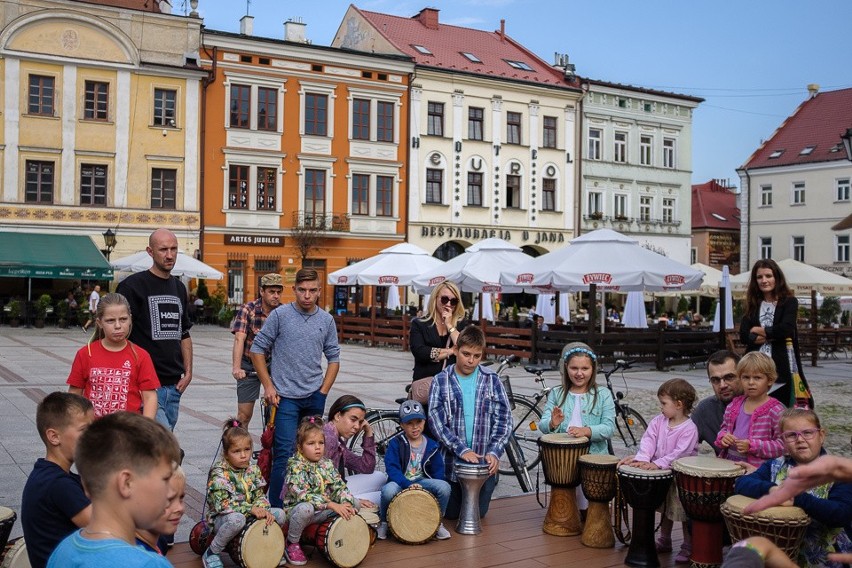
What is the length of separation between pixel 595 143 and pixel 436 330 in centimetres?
3949

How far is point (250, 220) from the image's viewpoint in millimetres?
36594

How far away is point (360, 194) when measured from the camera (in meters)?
39.2

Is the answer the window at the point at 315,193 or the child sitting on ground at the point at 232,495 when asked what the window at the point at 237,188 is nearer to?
the window at the point at 315,193

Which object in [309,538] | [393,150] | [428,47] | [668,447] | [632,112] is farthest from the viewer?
[632,112]

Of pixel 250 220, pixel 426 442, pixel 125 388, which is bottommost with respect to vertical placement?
pixel 426 442

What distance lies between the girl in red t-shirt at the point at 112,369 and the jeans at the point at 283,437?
1.31m

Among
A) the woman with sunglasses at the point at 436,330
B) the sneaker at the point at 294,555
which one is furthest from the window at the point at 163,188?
the sneaker at the point at 294,555

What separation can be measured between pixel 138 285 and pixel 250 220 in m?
31.1

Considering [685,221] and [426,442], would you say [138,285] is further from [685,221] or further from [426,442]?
[685,221]

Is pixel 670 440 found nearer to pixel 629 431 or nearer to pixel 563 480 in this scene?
pixel 563 480

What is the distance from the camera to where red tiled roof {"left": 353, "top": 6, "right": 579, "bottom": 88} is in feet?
138

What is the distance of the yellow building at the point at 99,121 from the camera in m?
32.8

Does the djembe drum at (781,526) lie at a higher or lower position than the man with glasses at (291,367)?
lower

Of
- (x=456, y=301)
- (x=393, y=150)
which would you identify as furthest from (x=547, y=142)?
(x=456, y=301)
